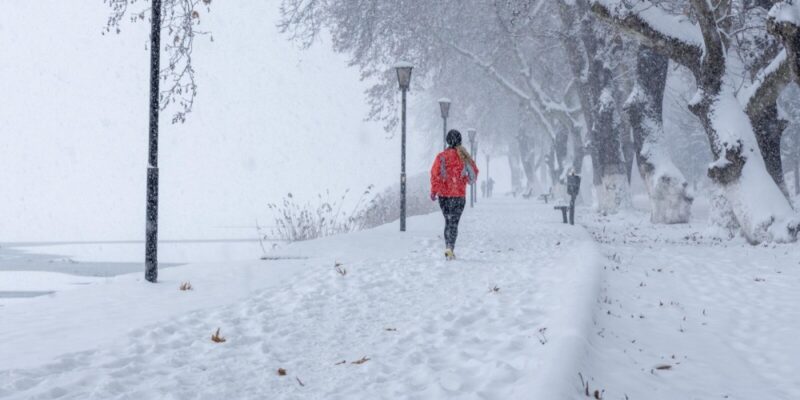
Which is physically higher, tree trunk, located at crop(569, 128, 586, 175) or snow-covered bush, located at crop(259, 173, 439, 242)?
tree trunk, located at crop(569, 128, 586, 175)

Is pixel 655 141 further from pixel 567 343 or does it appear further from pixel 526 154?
pixel 526 154

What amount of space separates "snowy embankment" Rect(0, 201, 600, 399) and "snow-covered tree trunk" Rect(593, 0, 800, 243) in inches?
197

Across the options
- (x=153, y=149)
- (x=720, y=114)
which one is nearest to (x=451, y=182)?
(x=153, y=149)

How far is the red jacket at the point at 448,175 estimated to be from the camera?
407 inches

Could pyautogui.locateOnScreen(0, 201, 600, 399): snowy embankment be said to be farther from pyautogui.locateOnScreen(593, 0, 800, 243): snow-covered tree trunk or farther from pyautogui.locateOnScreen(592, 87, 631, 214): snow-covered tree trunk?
pyautogui.locateOnScreen(592, 87, 631, 214): snow-covered tree trunk

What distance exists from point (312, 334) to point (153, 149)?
3.66 metres

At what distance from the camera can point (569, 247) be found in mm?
11641

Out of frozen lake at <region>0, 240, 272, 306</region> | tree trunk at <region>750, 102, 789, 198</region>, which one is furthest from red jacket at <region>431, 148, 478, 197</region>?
tree trunk at <region>750, 102, 789, 198</region>

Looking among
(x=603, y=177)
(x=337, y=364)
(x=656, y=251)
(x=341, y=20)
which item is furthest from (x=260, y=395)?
(x=603, y=177)

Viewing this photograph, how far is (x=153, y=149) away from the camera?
7.73 meters

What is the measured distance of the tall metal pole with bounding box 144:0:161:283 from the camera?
7.70 metres

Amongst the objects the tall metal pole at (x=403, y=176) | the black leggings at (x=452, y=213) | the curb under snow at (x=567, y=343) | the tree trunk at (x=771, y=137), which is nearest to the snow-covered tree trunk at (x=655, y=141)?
the tree trunk at (x=771, y=137)

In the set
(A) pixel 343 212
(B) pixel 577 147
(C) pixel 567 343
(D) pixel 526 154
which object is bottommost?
(C) pixel 567 343

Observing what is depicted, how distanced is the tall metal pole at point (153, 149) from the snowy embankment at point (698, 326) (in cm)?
542
